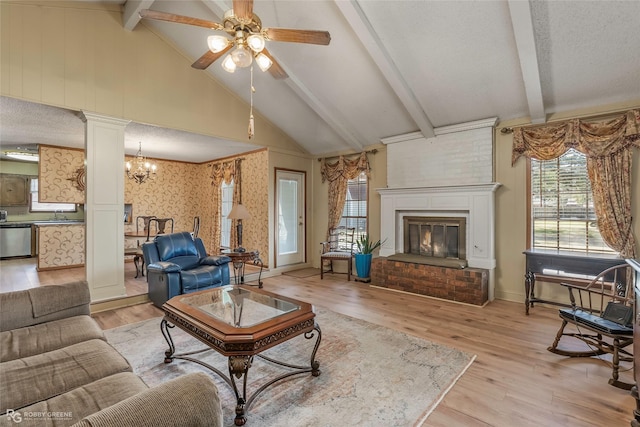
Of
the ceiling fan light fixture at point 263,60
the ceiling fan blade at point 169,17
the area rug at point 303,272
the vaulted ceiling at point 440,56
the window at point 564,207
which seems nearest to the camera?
the ceiling fan blade at point 169,17

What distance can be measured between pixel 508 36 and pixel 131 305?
5.66 meters

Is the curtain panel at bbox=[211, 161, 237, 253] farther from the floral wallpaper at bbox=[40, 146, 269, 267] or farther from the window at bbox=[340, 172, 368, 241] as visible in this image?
the window at bbox=[340, 172, 368, 241]

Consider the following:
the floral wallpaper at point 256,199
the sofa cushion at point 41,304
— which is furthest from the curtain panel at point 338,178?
the sofa cushion at point 41,304

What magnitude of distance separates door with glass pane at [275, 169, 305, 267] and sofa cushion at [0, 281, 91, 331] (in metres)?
3.85

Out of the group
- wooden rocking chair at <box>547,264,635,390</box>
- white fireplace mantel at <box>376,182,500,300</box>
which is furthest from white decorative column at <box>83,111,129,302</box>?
wooden rocking chair at <box>547,264,635,390</box>

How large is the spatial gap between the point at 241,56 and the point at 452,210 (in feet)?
12.3

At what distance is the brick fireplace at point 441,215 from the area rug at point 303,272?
1.43 m

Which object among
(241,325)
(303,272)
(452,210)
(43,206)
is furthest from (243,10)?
(43,206)

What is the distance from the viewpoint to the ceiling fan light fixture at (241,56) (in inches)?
88.7

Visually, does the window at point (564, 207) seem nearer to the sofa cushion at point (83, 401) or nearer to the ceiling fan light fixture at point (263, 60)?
the ceiling fan light fixture at point (263, 60)

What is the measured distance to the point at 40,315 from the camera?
7.00ft

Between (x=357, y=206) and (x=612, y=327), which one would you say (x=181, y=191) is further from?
(x=612, y=327)

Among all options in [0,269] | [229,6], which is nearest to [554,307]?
[229,6]

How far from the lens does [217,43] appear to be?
2357mm
